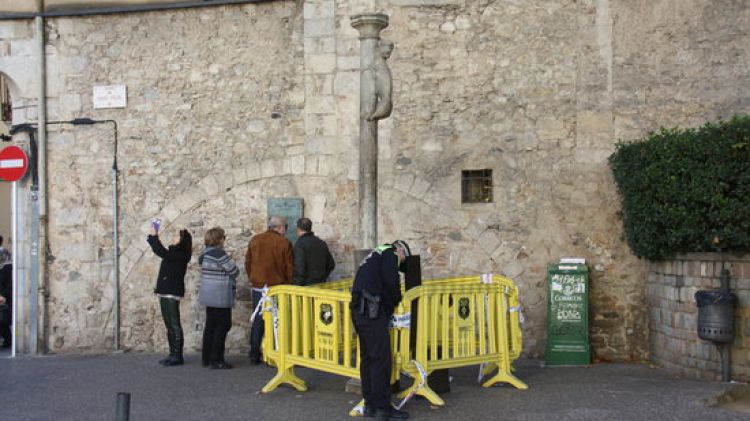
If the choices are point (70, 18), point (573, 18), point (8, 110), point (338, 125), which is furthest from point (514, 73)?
point (8, 110)

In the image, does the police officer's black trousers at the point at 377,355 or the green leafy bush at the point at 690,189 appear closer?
the police officer's black trousers at the point at 377,355

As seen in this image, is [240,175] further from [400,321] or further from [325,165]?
[400,321]

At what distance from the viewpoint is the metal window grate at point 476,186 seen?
32.8ft

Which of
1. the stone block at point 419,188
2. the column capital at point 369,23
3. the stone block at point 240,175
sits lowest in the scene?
the stone block at point 419,188

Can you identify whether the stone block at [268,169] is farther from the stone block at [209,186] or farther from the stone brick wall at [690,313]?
A: the stone brick wall at [690,313]

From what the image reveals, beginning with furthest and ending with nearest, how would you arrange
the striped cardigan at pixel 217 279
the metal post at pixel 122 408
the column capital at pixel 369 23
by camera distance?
the striped cardigan at pixel 217 279 → the column capital at pixel 369 23 → the metal post at pixel 122 408

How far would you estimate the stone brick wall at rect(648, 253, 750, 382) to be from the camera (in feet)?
26.4

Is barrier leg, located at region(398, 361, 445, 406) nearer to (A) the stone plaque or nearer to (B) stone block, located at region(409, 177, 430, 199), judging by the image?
(B) stone block, located at region(409, 177, 430, 199)

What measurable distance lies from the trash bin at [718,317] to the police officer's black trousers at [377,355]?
10.3 feet

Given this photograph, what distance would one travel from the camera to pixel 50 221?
437 inches

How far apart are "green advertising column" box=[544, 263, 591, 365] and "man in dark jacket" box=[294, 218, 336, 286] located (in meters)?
2.46

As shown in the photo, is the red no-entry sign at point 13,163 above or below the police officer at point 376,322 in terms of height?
above

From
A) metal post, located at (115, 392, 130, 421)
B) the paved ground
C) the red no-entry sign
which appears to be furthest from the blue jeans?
metal post, located at (115, 392, 130, 421)

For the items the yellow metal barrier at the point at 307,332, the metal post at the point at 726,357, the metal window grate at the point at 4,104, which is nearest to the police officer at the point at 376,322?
the yellow metal barrier at the point at 307,332
